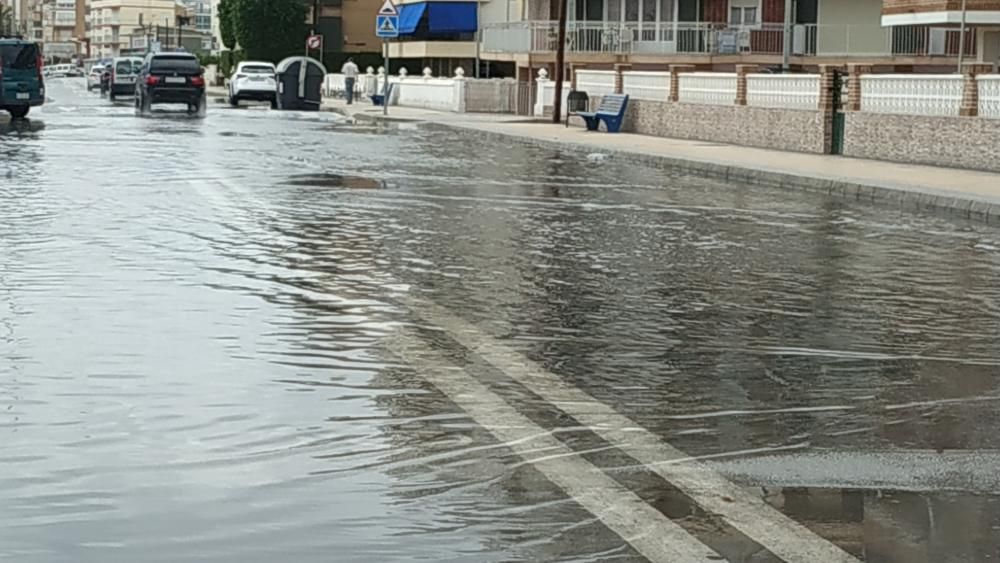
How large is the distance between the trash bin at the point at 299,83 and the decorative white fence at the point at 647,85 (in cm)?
1970

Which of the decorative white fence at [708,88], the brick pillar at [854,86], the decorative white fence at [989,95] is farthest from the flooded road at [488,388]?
the decorative white fence at [708,88]

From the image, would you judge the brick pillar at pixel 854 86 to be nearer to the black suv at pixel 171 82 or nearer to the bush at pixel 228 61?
the black suv at pixel 171 82

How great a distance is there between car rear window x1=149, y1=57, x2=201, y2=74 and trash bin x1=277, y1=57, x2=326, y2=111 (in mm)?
8153

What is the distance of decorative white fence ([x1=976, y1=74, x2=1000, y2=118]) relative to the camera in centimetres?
2778

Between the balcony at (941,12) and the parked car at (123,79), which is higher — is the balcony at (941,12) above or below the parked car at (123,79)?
above

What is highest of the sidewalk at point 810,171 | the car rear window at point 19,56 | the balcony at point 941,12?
the balcony at point 941,12

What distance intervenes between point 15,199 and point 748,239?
7.99m

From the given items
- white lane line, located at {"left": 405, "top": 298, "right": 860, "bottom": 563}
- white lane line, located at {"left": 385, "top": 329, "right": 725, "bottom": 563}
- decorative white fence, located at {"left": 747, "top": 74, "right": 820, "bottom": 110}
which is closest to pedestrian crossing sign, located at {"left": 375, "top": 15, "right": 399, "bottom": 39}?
decorative white fence, located at {"left": 747, "top": 74, "right": 820, "bottom": 110}

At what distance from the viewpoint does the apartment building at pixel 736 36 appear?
57906mm

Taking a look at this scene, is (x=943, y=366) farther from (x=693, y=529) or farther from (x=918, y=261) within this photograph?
(x=918, y=261)

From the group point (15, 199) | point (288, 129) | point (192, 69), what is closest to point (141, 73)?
point (192, 69)

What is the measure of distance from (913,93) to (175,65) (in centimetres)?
2788

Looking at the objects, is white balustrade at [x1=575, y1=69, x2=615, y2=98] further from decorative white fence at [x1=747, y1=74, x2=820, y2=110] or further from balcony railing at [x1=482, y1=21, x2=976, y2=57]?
balcony railing at [x1=482, y1=21, x2=976, y2=57]

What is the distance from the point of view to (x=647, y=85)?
4309 cm
